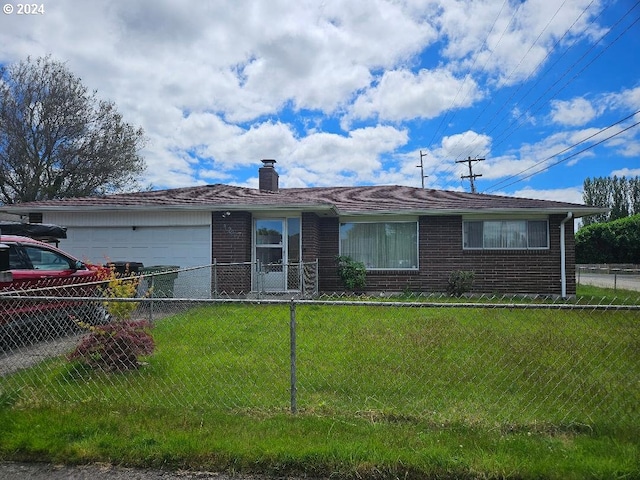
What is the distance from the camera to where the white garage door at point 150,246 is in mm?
12758

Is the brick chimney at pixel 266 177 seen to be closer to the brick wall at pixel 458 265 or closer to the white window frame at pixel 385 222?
the brick wall at pixel 458 265

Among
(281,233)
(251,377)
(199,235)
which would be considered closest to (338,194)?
(281,233)

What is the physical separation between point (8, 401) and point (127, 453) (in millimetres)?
1761

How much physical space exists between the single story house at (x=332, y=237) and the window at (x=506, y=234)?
32mm

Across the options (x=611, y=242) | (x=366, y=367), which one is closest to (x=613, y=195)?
(x=611, y=242)

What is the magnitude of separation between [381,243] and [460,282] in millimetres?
2786

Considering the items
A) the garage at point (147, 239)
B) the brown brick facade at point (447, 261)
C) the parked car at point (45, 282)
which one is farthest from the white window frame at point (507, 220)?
the parked car at point (45, 282)

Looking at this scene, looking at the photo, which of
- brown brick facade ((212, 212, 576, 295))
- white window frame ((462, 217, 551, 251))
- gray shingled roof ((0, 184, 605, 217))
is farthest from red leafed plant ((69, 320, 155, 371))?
white window frame ((462, 217, 551, 251))

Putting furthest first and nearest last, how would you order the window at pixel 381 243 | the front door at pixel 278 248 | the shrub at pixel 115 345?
1. the window at pixel 381 243
2. the front door at pixel 278 248
3. the shrub at pixel 115 345

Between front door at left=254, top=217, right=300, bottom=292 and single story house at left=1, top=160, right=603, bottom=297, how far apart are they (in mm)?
31

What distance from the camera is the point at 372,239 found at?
14.1 meters

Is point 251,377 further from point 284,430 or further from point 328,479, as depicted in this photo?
point 328,479

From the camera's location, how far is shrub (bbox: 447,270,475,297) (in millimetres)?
13075

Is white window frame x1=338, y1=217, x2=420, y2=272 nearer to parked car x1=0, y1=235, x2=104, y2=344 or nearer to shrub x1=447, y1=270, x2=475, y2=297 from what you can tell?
shrub x1=447, y1=270, x2=475, y2=297
